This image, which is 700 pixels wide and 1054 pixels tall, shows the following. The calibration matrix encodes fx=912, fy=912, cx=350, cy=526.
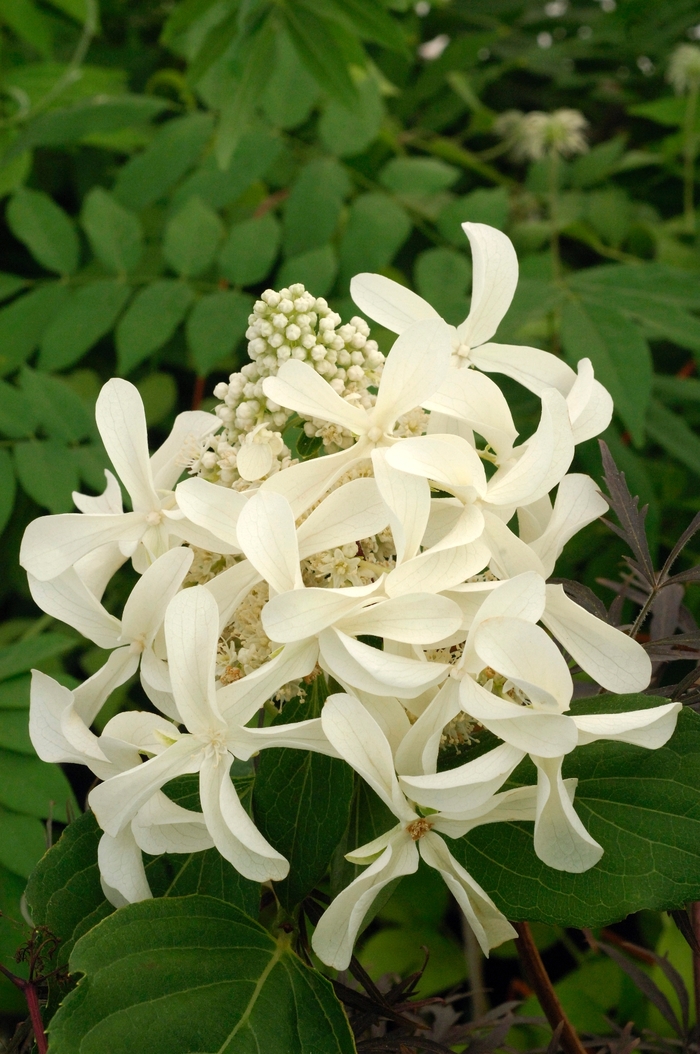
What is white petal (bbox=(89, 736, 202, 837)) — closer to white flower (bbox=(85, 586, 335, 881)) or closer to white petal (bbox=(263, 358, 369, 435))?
white flower (bbox=(85, 586, 335, 881))

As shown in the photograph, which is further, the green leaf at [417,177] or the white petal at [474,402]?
the green leaf at [417,177]

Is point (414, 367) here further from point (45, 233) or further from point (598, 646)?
point (45, 233)

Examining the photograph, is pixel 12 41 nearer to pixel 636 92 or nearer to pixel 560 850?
pixel 636 92

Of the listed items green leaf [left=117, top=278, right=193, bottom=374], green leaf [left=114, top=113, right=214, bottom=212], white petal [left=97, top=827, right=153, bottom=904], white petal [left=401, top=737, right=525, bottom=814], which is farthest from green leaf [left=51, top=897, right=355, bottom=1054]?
green leaf [left=114, top=113, right=214, bottom=212]

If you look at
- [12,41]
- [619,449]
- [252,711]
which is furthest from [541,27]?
[252,711]

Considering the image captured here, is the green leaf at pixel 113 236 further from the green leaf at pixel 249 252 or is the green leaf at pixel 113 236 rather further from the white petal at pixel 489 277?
the white petal at pixel 489 277

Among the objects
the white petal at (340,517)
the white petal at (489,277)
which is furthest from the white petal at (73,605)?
the white petal at (489,277)
